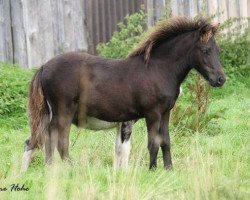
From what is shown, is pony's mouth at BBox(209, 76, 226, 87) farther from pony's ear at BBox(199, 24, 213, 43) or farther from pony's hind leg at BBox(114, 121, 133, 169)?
pony's hind leg at BBox(114, 121, 133, 169)

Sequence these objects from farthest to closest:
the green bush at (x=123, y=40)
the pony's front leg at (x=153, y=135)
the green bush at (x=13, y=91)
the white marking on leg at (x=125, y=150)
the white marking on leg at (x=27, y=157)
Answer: the green bush at (x=123, y=40)
the green bush at (x=13, y=91)
the white marking on leg at (x=125, y=150)
the white marking on leg at (x=27, y=157)
the pony's front leg at (x=153, y=135)

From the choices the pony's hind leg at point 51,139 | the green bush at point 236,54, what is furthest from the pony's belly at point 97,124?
the green bush at point 236,54

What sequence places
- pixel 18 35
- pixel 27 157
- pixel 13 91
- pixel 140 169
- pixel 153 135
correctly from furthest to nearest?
pixel 18 35 < pixel 13 91 < pixel 27 157 < pixel 153 135 < pixel 140 169

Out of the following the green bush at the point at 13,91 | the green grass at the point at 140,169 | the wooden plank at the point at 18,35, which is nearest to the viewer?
the green grass at the point at 140,169

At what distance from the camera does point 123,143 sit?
31.7 ft

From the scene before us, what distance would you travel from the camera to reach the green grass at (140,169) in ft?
23.3

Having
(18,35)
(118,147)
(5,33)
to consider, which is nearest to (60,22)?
(18,35)

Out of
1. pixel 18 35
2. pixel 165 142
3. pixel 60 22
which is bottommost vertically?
pixel 165 142

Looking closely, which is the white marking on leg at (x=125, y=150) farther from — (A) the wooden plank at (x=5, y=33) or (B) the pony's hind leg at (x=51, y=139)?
(A) the wooden plank at (x=5, y=33)

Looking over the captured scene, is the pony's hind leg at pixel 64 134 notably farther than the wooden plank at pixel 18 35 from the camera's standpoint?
No

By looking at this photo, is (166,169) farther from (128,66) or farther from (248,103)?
(248,103)

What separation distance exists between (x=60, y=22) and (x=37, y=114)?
18.7 feet

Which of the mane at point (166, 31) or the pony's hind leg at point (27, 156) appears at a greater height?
the mane at point (166, 31)

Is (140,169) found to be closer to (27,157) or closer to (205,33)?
(27,157)
